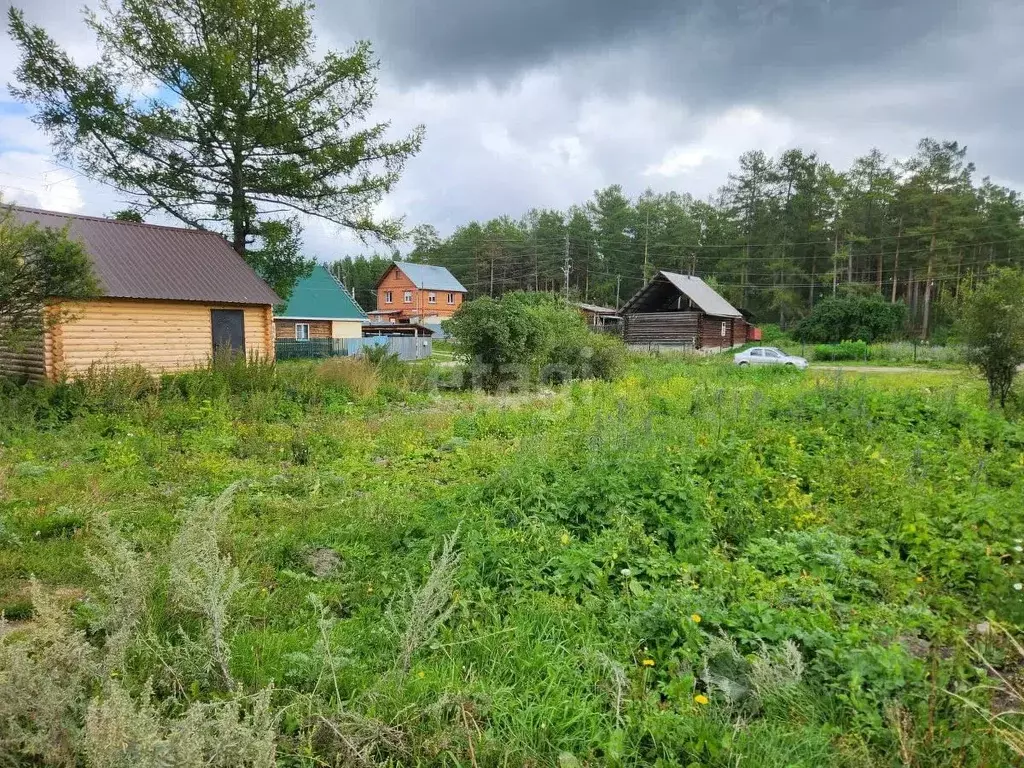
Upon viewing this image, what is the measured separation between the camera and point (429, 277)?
5628 centimetres

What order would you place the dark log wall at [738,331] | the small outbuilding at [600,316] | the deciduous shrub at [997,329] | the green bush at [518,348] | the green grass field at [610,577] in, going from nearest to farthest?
the green grass field at [610,577] → the deciduous shrub at [997,329] → the green bush at [518,348] → the dark log wall at [738,331] → the small outbuilding at [600,316]

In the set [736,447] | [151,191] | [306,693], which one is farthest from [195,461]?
[151,191]

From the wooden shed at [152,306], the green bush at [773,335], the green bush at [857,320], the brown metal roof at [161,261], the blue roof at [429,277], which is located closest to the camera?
the wooden shed at [152,306]

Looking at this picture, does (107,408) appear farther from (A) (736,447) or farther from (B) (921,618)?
(B) (921,618)

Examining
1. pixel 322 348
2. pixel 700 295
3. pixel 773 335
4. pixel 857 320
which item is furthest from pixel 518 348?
pixel 773 335

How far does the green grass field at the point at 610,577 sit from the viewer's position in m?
2.49

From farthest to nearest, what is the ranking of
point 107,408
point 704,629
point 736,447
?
point 107,408 → point 736,447 → point 704,629

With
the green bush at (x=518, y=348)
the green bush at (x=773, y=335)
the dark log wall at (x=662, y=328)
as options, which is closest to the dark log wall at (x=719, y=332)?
the dark log wall at (x=662, y=328)

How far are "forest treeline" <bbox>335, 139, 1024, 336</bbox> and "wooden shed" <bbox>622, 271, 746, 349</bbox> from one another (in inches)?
585

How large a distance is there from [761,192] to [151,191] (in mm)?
52645

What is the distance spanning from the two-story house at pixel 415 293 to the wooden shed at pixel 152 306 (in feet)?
118

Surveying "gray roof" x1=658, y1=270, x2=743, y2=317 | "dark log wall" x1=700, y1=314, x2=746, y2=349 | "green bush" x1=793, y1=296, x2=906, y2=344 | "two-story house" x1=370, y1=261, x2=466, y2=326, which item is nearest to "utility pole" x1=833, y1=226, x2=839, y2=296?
"green bush" x1=793, y1=296, x2=906, y2=344

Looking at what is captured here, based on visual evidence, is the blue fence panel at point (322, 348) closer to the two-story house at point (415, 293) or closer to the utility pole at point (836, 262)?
the two-story house at point (415, 293)

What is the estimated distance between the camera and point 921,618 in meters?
3.27
